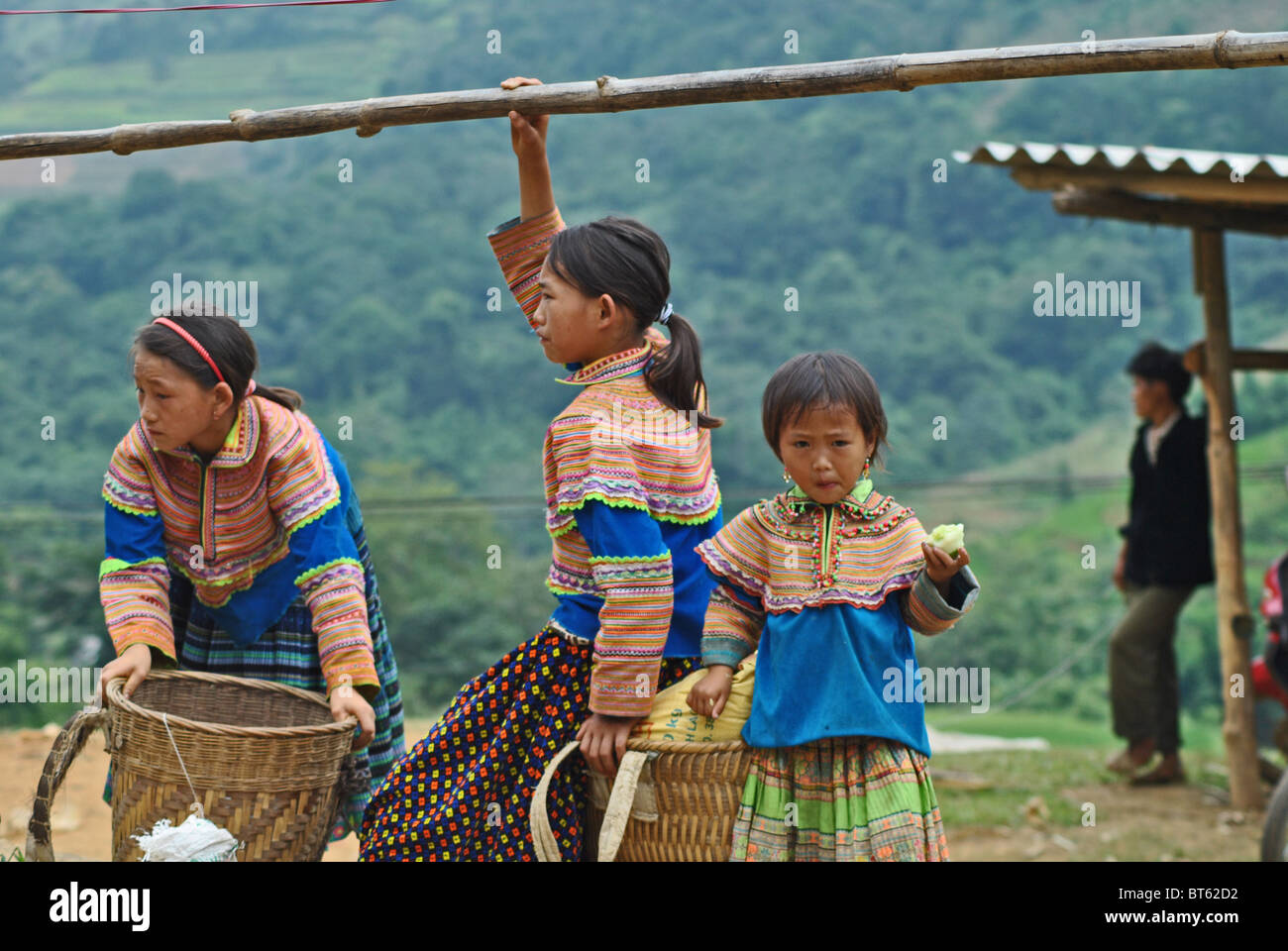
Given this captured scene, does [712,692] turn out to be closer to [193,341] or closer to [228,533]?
[228,533]

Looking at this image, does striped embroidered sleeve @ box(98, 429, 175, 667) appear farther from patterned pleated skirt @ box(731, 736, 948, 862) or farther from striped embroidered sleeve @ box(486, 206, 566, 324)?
patterned pleated skirt @ box(731, 736, 948, 862)

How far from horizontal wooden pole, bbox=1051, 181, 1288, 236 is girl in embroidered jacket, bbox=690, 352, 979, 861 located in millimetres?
4270

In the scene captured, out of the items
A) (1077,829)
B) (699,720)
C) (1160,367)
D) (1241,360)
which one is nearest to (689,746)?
(699,720)

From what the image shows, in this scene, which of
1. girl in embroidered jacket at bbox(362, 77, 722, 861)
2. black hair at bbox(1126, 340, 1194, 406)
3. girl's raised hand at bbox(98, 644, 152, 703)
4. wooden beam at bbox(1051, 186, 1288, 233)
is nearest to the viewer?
girl in embroidered jacket at bbox(362, 77, 722, 861)

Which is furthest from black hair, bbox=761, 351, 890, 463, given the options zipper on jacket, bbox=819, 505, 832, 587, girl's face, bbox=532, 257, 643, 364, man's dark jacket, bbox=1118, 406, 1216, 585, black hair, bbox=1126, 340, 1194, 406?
man's dark jacket, bbox=1118, 406, 1216, 585

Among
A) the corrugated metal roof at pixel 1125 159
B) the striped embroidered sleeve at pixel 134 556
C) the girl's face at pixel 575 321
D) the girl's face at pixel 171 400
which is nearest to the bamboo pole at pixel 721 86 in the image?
the girl's face at pixel 575 321

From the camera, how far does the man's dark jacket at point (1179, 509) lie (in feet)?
24.9

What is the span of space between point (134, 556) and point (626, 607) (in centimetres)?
130

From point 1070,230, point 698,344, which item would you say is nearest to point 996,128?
point 1070,230

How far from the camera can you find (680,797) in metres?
3.01

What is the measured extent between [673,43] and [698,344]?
1230 inches

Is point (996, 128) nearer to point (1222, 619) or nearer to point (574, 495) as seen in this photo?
point (1222, 619)

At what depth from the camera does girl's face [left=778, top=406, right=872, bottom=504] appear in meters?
2.98

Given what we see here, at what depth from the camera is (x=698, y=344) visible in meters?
3.34
